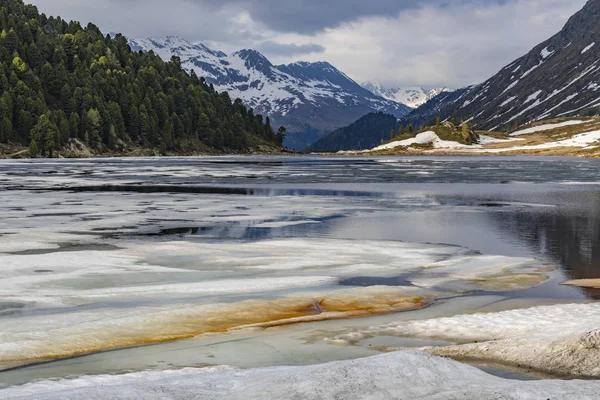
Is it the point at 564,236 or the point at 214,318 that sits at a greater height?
the point at 564,236

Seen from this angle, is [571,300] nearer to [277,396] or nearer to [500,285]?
[500,285]

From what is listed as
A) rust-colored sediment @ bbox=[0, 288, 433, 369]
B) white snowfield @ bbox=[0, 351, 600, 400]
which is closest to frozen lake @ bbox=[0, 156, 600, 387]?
rust-colored sediment @ bbox=[0, 288, 433, 369]

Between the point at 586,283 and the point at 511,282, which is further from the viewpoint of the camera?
the point at 511,282

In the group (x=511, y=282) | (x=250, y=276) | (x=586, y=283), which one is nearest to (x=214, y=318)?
(x=250, y=276)

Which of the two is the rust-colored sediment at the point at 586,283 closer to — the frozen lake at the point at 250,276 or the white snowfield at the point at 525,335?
the frozen lake at the point at 250,276

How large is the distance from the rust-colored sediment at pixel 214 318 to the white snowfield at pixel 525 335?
71.8 inches

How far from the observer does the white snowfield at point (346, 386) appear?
8438mm

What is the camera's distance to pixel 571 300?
17109 millimetres

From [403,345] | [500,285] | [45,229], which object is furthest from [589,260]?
[45,229]

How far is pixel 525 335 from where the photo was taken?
519 inches

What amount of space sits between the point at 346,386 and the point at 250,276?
11.2 meters

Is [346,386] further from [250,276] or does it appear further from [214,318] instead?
[250,276]

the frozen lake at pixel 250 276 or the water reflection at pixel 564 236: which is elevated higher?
the water reflection at pixel 564 236

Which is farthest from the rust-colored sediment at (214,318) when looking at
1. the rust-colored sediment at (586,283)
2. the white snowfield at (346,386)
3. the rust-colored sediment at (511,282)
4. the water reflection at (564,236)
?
the water reflection at (564,236)
